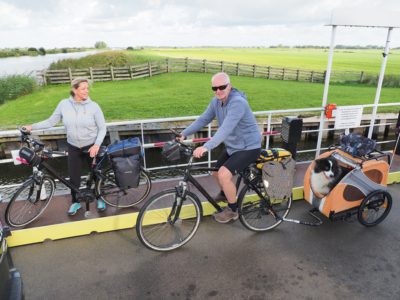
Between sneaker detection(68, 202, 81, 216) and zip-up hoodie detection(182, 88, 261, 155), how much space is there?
1792 mm

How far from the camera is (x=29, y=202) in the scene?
362cm

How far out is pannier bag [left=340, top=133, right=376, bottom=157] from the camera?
3.50 metres

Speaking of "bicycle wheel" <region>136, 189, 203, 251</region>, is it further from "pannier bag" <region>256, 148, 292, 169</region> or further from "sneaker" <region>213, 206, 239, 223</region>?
"pannier bag" <region>256, 148, 292, 169</region>

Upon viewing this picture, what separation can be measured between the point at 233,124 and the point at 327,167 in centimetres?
141

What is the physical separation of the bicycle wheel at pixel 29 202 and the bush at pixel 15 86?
61.2 feet

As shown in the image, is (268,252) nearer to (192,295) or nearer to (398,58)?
(192,295)

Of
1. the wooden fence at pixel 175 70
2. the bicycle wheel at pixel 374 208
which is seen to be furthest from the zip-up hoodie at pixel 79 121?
the wooden fence at pixel 175 70

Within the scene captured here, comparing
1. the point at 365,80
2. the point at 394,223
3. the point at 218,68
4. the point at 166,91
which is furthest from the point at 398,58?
the point at 394,223

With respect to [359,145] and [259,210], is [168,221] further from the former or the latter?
[359,145]

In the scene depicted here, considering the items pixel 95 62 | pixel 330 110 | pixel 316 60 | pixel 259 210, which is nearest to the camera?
pixel 259 210

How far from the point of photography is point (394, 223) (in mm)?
3777

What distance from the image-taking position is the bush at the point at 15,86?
63.2 ft

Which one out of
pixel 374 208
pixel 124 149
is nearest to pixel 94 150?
pixel 124 149

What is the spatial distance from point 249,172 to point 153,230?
1.31 m
